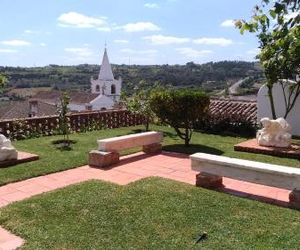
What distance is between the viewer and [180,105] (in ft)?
32.6

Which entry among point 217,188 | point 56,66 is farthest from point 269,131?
point 56,66

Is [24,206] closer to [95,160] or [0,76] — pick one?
[95,160]

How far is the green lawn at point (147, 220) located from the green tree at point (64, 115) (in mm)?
5055

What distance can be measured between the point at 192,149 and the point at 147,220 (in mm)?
5074

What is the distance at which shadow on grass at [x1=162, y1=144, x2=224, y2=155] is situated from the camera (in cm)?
974

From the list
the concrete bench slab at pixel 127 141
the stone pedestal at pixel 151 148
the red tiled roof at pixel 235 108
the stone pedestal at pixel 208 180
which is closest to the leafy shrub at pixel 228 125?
the red tiled roof at pixel 235 108

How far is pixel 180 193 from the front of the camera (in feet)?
20.0

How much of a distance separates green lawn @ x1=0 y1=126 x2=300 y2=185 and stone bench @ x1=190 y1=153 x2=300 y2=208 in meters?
2.71

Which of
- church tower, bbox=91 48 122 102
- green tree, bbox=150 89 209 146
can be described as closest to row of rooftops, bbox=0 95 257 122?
church tower, bbox=91 48 122 102

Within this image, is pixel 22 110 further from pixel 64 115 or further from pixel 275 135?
pixel 275 135

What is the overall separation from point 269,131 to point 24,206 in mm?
6601

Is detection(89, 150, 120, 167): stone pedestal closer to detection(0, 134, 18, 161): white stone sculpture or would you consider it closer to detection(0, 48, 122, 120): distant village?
detection(0, 134, 18, 161): white stone sculpture

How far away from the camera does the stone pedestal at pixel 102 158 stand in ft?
26.6

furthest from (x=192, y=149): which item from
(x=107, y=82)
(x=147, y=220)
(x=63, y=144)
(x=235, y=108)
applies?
(x=107, y=82)
